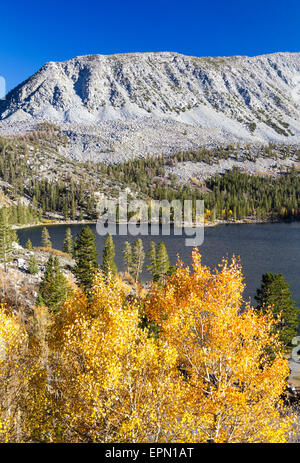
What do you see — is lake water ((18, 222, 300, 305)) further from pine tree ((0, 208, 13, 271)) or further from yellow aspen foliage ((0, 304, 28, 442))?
yellow aspen foliage ((0, 304, 28, 442))

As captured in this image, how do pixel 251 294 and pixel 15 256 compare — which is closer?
pixel 251 294

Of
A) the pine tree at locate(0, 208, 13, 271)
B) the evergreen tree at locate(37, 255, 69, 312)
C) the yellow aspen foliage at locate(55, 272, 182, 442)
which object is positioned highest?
the pine tree at locate(0, 208, 13, 271)

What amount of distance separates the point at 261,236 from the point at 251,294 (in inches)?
3041

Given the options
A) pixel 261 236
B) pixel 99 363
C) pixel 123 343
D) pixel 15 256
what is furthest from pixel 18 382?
pixel 261 236

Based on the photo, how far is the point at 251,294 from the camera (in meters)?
58.3

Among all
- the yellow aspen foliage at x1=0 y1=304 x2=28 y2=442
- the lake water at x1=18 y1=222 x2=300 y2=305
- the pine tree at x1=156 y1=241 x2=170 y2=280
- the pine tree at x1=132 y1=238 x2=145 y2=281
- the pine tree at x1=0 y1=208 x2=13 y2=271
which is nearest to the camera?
the yellow aspen foliage at x1=0 y1=304 x2=28 y2=442

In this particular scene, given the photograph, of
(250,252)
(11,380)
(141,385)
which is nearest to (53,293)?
(11,380)

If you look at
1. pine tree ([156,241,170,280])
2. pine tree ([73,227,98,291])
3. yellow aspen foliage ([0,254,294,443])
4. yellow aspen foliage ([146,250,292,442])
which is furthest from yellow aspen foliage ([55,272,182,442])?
pine tree ([156,241,170,280])

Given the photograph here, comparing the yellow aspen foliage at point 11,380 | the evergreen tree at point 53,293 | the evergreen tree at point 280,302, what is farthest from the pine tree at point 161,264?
the yellow aspen foliage at point 11,380

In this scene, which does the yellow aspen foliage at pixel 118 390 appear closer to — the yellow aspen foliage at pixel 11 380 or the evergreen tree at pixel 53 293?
the yellow aspen foliage at pixel 11 380

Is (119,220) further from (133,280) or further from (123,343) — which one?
(123,343)

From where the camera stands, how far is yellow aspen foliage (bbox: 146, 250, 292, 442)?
14.8 meters

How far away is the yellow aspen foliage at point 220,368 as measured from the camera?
14828mm
